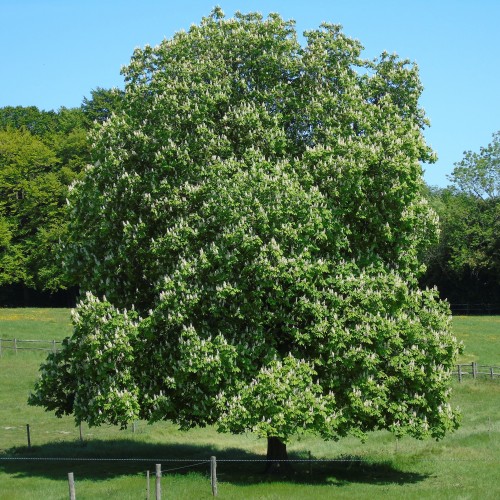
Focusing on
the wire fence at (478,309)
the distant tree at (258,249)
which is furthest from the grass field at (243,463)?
the wire fence at (478,309)

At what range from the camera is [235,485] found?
30.7 meters

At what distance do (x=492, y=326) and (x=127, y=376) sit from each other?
6565 cm

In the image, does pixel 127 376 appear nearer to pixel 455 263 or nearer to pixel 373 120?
pixel 373 120

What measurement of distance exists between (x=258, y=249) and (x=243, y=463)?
38.5 ft

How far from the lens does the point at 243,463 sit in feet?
120

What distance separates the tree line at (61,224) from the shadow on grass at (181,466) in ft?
192

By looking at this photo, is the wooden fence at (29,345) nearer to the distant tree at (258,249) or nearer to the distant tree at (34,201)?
the distant tree at (34,201)

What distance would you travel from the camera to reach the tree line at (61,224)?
100 m

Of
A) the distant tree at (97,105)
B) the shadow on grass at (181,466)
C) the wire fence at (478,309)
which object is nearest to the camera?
the shadow on grass at (181,466)

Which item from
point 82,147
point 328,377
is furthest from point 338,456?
point 82,147

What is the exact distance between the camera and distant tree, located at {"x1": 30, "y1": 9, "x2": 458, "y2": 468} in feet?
98.2

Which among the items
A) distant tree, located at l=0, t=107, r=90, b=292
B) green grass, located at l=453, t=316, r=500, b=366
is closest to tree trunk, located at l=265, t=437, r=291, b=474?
green grass, located at l=453, t=316, r=500, b=366

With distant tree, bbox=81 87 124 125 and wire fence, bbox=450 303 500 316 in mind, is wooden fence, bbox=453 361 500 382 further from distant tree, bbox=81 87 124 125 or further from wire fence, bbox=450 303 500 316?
distant tree, bbox=81 87 124 125

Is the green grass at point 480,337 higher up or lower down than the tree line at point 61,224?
lower down
